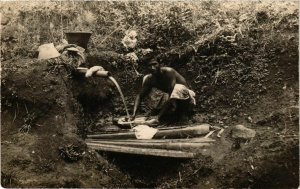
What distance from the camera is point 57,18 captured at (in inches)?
278

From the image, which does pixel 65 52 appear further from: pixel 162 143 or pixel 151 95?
pixel 162 143

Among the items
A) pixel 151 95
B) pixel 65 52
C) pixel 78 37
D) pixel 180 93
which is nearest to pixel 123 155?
pixel 180 93

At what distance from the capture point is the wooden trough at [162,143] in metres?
4.66

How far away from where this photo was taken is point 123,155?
4863mm

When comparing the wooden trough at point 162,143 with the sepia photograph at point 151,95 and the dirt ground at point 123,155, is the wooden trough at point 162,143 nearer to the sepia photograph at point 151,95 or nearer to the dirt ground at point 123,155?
the sepia photograph at point 151,95

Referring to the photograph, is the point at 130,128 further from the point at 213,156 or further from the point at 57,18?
the point at 57,18

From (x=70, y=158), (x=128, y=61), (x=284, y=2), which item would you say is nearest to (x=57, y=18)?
(x=128, y=61)

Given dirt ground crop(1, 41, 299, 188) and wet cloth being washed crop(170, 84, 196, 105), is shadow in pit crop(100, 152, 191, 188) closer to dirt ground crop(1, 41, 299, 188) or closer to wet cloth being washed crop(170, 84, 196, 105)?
dirt ground crop(1, 41, 299, 188)

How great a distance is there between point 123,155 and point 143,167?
0.91 ft

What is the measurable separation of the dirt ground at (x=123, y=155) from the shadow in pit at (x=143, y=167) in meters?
0.01

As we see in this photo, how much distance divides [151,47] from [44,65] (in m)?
1.94

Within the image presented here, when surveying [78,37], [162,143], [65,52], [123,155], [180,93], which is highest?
[78,37]

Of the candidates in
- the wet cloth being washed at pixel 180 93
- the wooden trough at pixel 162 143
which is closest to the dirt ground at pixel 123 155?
the wooden trough at pixel 162 143

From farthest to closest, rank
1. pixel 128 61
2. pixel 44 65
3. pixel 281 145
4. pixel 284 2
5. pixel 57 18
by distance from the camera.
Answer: pixel 57 18
pixel 128 61
pixel 284 2
pixel 44 65
pixel 281 145
